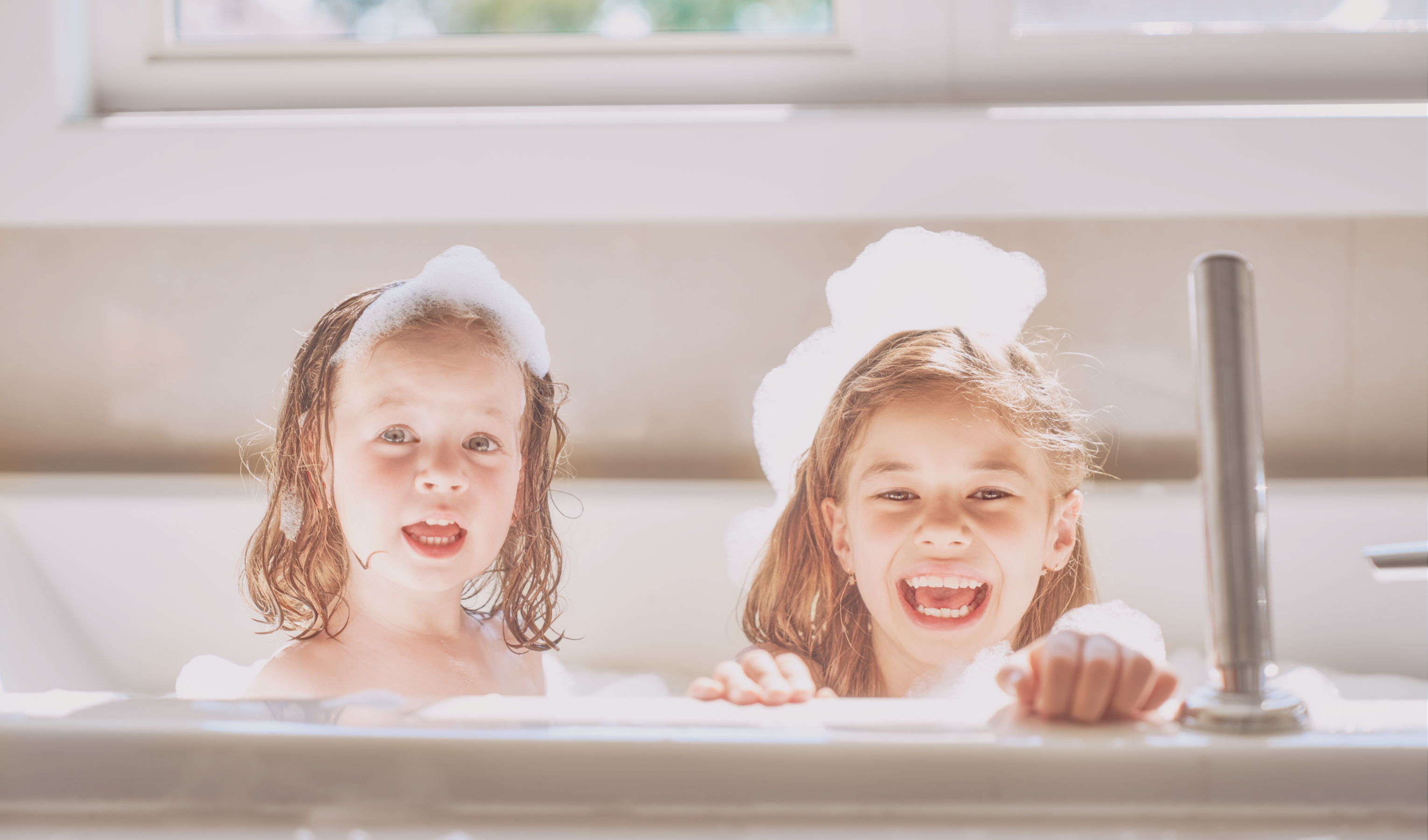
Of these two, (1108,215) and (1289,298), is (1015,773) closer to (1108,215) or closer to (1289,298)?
(1108,215)

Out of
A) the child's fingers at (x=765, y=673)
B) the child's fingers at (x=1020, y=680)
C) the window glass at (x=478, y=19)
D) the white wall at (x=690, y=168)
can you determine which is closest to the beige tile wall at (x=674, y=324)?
the white wall at (x=690, y=168)

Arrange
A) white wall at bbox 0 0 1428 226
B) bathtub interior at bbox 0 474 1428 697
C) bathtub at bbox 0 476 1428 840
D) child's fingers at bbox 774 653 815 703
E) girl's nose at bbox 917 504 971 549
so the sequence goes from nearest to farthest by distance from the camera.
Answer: bathtub at bbox 0 476 1428 840 < child's fingers at bbox 774 653 815 703 < girl's nose at bbox 917 504 971 549 < bathtub interior at bbox 0 474 1428 697 < white wall at bbox 0 0 1428 226

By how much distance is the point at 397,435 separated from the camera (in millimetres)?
866

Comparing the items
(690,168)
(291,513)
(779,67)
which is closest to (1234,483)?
(291,513)

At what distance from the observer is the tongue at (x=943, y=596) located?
896 millimetres

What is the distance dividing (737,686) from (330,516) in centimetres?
40

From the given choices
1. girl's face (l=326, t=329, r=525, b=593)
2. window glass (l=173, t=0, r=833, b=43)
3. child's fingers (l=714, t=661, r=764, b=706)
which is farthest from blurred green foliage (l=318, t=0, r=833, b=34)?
child's fingers (l=714, t=661, r=764, b=706)

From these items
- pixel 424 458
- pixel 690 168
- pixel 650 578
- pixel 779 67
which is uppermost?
pixel 779 67

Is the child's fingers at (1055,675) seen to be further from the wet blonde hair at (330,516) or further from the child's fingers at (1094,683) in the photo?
the wet blonde hair at (330,516)

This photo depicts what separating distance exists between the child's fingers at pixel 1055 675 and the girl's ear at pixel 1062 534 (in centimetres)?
37

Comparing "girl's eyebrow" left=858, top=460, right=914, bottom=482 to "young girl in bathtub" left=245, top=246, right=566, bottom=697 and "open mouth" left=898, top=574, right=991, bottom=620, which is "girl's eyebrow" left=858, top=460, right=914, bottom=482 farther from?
"young girl in bathtub" left=245, top=246, right=566, bottom=697

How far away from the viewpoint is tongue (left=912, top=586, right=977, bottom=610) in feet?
2.94

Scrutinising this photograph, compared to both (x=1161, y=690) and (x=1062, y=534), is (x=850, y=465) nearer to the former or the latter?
(x=1062, y=534)

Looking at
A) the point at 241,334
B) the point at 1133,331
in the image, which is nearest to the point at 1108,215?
the point at 1133,331
